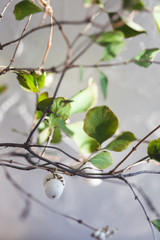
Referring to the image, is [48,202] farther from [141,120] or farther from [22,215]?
[141,120]

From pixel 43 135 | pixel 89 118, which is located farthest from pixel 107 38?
pixel 43 135

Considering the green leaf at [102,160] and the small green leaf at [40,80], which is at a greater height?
the small green leaf at [40,80]

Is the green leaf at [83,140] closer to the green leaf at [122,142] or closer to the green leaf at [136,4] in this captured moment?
the green leaf at [122,142]

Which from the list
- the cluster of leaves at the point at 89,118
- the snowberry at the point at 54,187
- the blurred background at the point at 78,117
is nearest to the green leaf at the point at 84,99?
the cluster of leaves at the point at 89,118

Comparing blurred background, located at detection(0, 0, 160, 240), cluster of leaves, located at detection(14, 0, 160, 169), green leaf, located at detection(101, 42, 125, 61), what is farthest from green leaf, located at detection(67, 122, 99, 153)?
blurred background, located at detection(0, 0, 160, 240)

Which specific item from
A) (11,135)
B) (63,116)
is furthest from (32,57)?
(63,116)

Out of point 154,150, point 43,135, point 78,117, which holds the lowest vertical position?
point 154,150

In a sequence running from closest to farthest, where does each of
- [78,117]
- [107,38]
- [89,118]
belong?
[107,38] < [89,118] < [78,117]

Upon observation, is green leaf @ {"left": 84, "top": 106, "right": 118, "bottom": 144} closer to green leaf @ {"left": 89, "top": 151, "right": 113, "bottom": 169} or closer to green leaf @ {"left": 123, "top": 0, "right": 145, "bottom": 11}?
green leaf @ {"left": 89, "top": 151, "right": 113, "bottom": 169}

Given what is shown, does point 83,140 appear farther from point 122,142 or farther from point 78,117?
point 78,117
